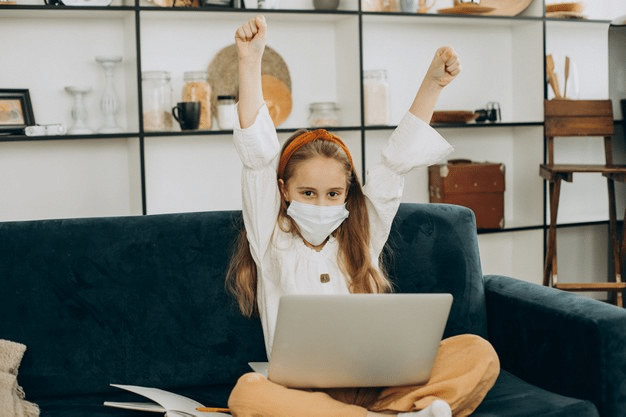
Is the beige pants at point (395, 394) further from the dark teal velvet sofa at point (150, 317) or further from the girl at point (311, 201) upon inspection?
the dark teal velvet sofa at point (150, 317)

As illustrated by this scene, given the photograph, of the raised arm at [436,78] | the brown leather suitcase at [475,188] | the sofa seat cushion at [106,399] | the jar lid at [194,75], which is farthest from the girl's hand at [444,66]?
the brown leather suitcase at [475,188]

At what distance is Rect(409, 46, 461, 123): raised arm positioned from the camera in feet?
6.42

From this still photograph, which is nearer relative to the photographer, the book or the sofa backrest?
the book

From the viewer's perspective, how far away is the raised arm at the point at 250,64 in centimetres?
185

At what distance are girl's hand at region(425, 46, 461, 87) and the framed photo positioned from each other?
191 centimetres

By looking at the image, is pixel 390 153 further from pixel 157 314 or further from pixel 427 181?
pixel 427 181

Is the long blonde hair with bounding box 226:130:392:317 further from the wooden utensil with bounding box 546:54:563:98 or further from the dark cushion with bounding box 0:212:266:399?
the wooden utensil with bounding box 546:54:563:98

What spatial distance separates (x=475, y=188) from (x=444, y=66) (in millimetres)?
1948

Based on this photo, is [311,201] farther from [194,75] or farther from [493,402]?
[194,75]

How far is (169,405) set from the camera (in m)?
1.77

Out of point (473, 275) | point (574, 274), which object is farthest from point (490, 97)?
point (473, 275)

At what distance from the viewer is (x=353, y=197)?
83.4 inches

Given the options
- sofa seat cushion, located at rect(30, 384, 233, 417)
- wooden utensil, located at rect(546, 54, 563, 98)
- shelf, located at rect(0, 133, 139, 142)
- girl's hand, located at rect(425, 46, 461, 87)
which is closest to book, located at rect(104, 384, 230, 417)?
sofa seat cushion, located at rect(30, 384, 233, 417)

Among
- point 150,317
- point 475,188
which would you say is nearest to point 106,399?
point 150,317
